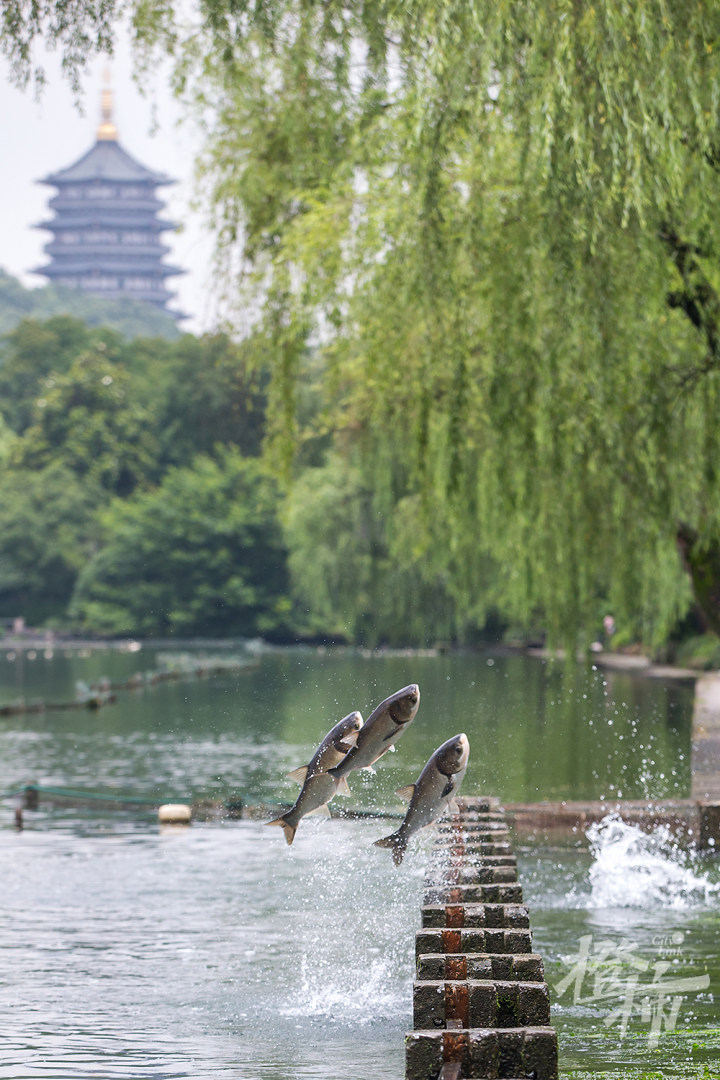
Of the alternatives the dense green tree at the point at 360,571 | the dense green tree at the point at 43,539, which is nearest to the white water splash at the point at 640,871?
the dense green tree at the point at 360,571

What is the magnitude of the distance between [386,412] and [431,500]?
317 centimetres

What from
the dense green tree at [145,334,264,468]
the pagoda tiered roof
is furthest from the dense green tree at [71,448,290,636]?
the pagoda tiered roof

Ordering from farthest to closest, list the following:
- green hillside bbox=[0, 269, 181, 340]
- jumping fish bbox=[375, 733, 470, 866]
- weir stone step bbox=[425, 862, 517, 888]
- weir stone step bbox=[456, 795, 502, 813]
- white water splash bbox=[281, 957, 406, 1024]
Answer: green hillside bbox=[0, 269, 181, 340], weir stone step bbox=[456, 795, 502, 813], white water splash bbox=[281, 957, 406, 1024], weir stone step bbox=[425, 862, 517, 888], jumping fish bbox=[375, 733, 470, 866]

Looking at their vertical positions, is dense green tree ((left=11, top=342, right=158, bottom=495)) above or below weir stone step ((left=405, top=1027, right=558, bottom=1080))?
above

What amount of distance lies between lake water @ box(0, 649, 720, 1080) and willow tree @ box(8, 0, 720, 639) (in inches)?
96.4

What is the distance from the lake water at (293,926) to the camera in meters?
6.79

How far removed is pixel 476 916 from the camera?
19.1ft

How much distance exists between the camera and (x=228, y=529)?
217 feet

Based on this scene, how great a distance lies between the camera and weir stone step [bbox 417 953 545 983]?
5195 millimetres

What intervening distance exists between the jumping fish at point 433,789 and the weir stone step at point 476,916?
0.24 m

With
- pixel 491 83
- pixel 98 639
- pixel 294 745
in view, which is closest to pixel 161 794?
pixel 294 745

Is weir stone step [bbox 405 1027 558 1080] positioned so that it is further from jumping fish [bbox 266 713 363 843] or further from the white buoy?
the white buoy

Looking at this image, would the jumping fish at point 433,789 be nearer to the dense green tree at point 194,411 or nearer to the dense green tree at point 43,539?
the dense green tree at point 194,411

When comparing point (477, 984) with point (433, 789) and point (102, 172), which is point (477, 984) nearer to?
point (433, 789)
